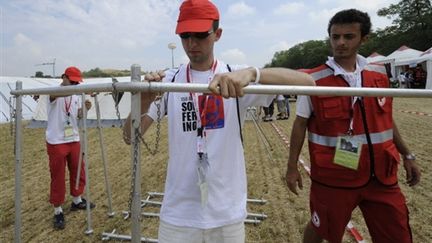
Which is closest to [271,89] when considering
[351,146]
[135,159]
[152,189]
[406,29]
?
[135,159]

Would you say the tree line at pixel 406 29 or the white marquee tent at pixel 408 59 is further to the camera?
the tree line at pixel 406 29

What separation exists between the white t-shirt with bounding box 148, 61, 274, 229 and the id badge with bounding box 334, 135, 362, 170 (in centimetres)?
78

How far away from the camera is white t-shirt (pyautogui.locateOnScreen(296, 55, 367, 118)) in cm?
228

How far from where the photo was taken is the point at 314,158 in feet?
7.84

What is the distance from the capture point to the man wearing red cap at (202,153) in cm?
163

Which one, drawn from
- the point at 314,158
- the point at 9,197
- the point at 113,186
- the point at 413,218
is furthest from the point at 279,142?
the point at 314,158

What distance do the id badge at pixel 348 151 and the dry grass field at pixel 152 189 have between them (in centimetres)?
167

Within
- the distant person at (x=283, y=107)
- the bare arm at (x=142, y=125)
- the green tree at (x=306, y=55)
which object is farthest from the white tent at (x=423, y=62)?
the green tree at (x=306, y=55)

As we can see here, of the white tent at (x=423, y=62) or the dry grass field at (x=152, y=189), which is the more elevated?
the white tent at (x=423, y=62)

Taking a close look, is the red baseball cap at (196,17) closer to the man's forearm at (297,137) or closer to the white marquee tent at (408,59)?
the man's forearm at (297,137)

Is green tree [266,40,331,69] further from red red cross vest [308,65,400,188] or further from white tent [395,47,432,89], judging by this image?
red red cross vest [308,65,400,188]

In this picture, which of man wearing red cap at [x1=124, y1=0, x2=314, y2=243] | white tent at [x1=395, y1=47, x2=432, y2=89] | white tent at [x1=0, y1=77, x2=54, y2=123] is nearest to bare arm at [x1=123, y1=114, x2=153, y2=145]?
man wearing red cap at [x1=124, y1=0, x2=314, y2=243]

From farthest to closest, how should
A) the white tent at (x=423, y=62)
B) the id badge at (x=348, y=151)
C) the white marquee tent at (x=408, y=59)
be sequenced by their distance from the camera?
the white marquee tent at (x=408, y=59) < the white tent at (x=423, y=62) < the id badge at (x=348, y=151)

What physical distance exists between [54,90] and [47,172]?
6.03m
